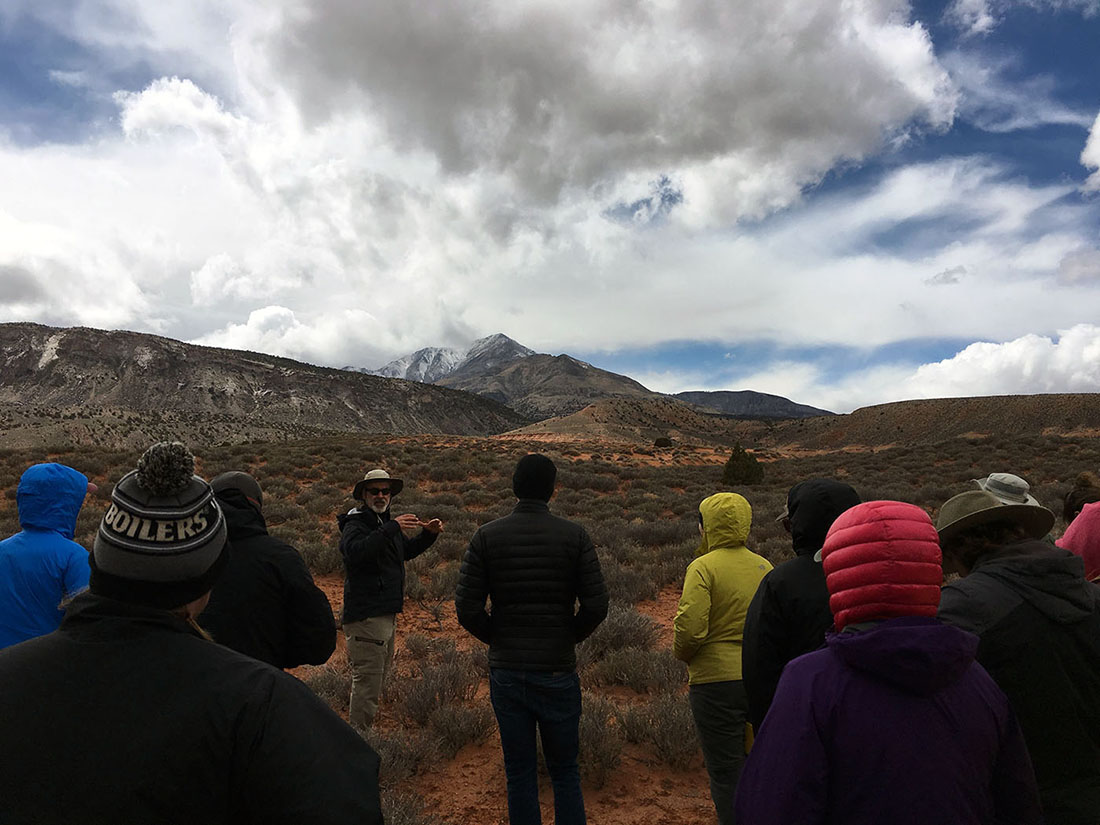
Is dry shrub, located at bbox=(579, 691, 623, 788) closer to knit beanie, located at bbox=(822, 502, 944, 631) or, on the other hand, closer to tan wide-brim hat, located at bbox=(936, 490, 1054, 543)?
tan wide-brim hat, located at bbox=(936, 490, 1054, 543)

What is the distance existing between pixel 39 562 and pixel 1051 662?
15.0 ft

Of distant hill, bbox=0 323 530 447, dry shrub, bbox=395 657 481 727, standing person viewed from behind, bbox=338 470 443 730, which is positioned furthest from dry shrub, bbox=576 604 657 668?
distant hill, bbox=0 323 530 447

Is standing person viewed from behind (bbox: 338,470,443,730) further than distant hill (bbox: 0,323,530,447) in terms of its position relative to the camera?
No

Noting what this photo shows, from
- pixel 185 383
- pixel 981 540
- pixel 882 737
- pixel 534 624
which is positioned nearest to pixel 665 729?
pixel 534 624

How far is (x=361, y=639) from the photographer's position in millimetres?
4738

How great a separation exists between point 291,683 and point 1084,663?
2.69 meters

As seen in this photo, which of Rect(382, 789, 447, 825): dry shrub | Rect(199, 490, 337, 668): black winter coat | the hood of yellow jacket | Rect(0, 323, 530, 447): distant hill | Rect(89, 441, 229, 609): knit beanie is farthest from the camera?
Rect(0, 323, 530, 447): distant hill

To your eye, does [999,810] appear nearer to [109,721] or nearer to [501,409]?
[109,721]

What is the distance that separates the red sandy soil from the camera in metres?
4.23

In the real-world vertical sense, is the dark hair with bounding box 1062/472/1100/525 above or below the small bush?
above

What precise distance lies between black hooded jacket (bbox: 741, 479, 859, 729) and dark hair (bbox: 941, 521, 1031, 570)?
0.43m

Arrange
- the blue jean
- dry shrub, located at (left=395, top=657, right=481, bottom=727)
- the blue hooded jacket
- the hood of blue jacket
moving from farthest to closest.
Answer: dry shrub, located at (left=395, top=657, right=481, bottom=727) → the blue jean → the hood of blue jacket → the blue hooded jacket

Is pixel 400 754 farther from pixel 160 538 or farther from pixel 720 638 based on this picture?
pixel 160 538

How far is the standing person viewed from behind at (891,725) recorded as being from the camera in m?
1.44
